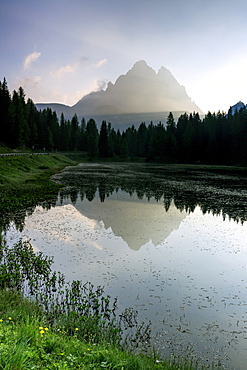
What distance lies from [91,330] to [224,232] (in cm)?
1575

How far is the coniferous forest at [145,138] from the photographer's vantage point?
95938 mm

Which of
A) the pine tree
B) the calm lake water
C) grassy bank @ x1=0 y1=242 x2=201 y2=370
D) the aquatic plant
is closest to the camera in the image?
grassy bank @ x1=0 y1=242 x2=201 y2=370

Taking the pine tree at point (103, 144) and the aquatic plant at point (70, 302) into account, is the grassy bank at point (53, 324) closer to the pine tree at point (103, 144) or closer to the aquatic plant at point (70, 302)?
the aquatic plant at point (70, 302)

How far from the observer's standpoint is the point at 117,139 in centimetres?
16175

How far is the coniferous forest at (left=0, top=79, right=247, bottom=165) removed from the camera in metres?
95.9

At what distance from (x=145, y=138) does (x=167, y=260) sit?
148 meters

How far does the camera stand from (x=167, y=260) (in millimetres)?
15656

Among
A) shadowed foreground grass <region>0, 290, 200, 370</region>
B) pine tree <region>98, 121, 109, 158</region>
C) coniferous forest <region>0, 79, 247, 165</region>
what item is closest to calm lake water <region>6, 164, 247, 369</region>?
shadowed foreground grass <region>0, 290, 200, 370</region>

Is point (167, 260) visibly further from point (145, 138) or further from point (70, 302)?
point (145, 138)

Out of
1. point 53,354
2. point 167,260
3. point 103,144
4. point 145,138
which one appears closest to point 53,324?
point 53,354

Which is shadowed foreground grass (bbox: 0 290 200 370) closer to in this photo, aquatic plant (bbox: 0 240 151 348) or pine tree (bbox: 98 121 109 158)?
aquatic plant (bbox: 0 240 151 348)

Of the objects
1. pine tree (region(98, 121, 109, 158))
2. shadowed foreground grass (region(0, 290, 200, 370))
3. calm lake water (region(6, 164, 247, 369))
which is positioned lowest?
calm lake water (region(6, 164, 247, 369))

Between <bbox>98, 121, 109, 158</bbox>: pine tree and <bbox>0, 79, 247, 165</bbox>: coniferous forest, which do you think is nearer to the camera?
<bbox>0, 79, 247, 165</bbox>: coniferous forest

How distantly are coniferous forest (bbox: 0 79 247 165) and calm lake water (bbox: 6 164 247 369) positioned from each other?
7602 cm
